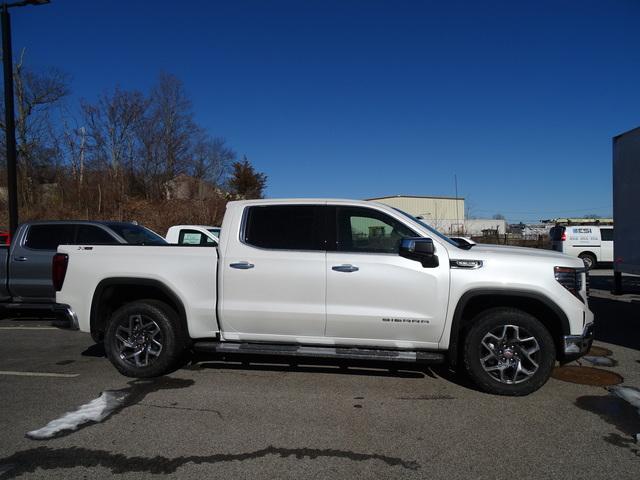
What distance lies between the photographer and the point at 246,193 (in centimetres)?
4228

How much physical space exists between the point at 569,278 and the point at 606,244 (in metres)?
18.2

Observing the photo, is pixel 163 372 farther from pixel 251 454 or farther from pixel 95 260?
pixel 251 454

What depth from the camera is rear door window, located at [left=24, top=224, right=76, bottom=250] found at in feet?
28.5

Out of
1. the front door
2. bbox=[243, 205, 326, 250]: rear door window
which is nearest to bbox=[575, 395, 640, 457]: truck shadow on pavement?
the front door

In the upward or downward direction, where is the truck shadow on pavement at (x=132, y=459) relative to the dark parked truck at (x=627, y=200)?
downward

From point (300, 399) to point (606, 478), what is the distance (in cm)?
258

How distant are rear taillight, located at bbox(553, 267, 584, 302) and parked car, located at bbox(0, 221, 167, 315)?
5.91m

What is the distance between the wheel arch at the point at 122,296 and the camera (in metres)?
5.31

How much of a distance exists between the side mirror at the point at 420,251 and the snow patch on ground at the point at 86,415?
3095 mm

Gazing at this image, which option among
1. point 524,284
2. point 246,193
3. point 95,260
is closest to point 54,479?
point 95,260

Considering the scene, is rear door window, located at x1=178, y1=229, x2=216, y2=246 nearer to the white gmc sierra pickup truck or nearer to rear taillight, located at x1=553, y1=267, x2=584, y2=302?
the white gmc sierra pickup truck

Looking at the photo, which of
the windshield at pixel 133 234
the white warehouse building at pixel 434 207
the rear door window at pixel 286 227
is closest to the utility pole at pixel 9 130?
the windshield at pixel 133 234

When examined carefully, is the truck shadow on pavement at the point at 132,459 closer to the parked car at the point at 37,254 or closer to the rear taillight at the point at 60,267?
the rear taillight at the point at 60,267

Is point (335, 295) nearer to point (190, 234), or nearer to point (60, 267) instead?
point (60, 267)
